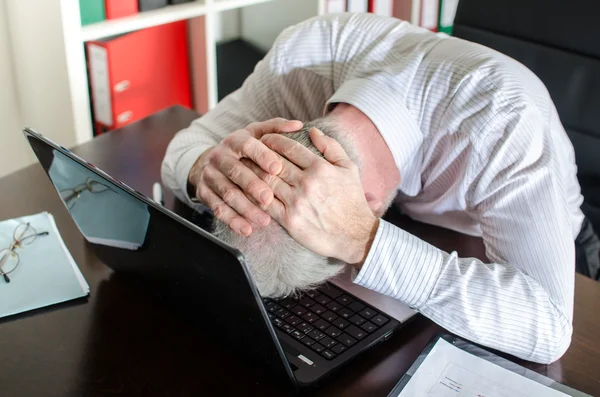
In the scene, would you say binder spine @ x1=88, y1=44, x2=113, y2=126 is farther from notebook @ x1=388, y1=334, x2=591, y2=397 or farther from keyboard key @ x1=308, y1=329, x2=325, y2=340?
notebook @ x1=388, y1=334, x2=591, y2=397

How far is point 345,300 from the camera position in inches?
41.0

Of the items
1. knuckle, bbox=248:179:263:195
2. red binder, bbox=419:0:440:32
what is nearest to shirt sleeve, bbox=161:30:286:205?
knuckle, bbox=248:179:263:195

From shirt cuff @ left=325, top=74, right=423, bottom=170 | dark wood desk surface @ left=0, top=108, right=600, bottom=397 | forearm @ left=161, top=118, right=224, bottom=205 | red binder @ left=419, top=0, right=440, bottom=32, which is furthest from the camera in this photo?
red binder @ left=419, top=0, right=440, bottom=32

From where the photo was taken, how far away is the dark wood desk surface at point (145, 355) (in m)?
0.90

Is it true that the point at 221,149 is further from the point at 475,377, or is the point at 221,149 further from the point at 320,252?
the point at 475,377

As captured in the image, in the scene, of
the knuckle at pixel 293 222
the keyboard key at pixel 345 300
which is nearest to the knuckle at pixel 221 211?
the knuckle at pixel 293 222

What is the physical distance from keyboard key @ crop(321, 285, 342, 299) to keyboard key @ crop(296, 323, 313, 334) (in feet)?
0.24

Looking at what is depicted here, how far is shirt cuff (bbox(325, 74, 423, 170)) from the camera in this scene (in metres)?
1.18

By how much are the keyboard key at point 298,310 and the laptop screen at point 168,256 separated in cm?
12

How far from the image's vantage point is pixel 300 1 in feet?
8.14

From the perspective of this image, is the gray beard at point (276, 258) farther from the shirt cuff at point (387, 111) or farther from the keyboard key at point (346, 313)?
the shirt cuff at point (387, 111)

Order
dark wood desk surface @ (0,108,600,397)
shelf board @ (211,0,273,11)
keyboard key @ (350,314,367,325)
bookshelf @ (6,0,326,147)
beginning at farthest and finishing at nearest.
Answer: shelf board @ (211,0,273,11)
bookshelf @ (6,0,326,147)
keyboard key @ (350,314,367,325)
dark wood desk surface @ (0,108,600,397)

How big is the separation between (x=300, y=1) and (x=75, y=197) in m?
1.62

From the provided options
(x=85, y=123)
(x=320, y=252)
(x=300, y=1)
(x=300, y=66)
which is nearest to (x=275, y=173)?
(x=320, y=252)
